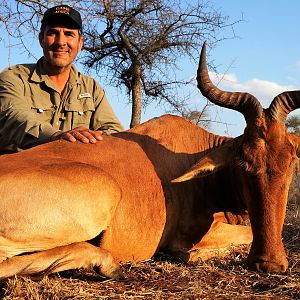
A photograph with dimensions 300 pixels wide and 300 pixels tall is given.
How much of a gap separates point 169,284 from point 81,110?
11.0ft

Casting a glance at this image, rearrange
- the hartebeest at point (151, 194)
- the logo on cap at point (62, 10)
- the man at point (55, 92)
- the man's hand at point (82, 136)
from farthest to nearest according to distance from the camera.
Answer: the logo on cap at point (62, 10), the man at point (55, 92), the man's hand at point (82, 136), the hartebeest at point (151, 194)

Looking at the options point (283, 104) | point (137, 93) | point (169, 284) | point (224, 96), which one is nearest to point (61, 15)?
point (224, 96)

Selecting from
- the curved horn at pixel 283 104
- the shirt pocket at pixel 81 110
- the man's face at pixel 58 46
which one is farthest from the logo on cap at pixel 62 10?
the curved horn at pixel 283 104

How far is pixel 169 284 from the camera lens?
4258 mm

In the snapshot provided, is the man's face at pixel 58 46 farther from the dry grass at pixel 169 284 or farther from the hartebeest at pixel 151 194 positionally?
the dry grass at pixel 169 284

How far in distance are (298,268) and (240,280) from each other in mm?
748

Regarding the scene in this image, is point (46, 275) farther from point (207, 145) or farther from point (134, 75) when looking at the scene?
point (134, 75)

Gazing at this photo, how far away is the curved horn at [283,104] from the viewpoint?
496cm

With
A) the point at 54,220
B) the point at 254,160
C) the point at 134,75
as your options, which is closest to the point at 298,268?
the point at 254,160

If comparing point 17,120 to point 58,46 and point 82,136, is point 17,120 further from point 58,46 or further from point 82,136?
point 58,46

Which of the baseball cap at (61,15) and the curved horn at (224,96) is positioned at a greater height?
the baseball cap at (61,15)

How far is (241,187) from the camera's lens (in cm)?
512

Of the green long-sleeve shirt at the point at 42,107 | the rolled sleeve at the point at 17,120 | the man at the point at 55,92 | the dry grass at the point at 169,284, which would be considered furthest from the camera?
the man at the point at 55,92

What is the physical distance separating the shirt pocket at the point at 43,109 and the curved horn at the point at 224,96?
225 cm
